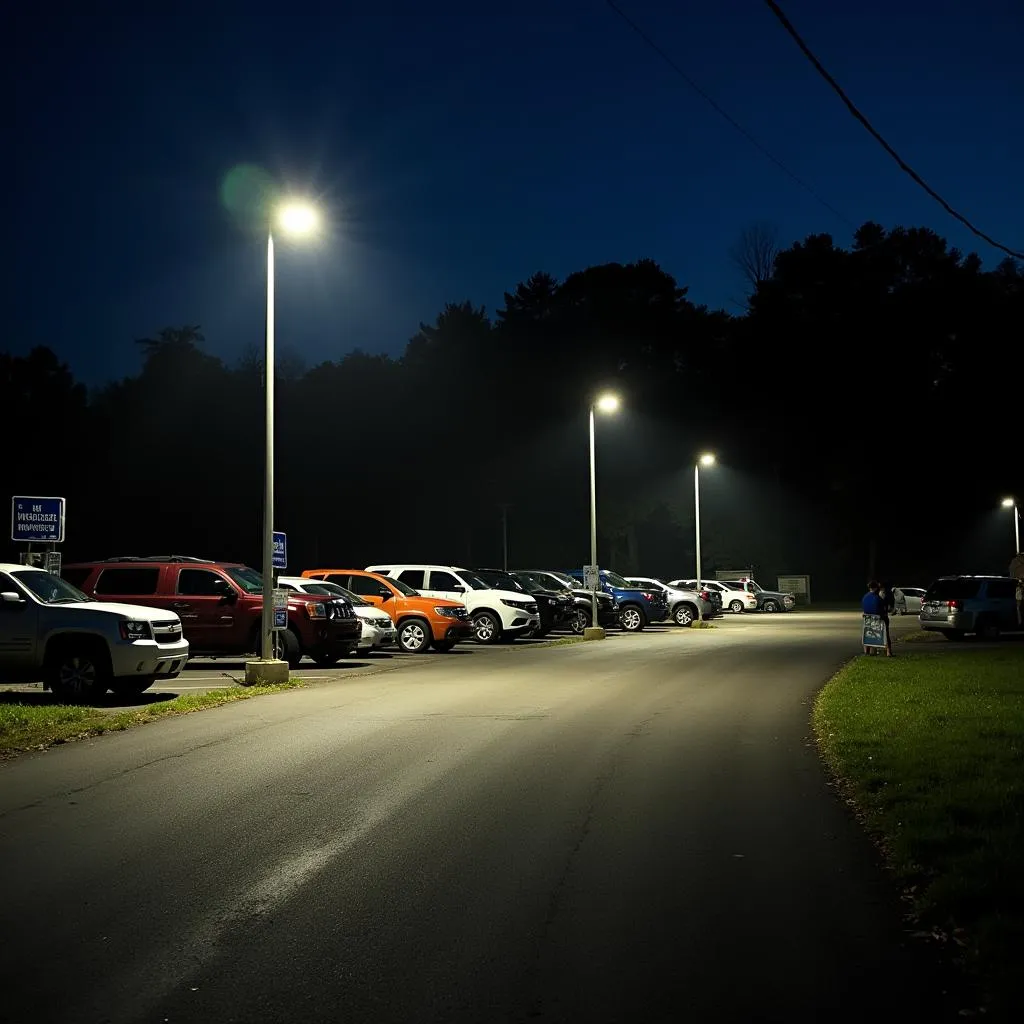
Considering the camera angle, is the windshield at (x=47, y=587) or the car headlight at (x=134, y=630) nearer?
the car headlight at (x=134, y=630)

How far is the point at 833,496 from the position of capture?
76000mm

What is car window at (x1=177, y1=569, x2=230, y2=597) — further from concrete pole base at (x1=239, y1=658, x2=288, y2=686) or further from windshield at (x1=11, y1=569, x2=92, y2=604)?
windshield at (x1=11, y1=569, x2=92, y2=604)

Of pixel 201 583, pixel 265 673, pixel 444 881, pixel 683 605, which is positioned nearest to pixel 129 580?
pixel 201 583

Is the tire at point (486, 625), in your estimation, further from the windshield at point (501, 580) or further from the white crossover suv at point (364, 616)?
the white crossover suv at point (364, 616)

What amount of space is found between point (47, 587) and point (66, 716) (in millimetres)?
2972

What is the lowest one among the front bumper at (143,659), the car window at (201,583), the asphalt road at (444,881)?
A: the asphalt road at (444,881)

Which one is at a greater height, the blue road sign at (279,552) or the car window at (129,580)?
the blue road sign at (279,552)

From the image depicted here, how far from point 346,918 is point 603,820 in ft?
9.84

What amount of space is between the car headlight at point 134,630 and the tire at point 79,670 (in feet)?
1.26

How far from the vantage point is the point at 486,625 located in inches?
1253

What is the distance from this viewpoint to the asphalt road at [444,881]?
5.11 meters

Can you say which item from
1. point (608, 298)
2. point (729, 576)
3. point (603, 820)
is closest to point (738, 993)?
point (603, 820)

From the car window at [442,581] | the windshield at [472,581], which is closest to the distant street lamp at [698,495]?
the windshield at [472,581]

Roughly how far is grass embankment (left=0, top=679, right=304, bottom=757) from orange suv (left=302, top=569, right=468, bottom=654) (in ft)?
33.4
